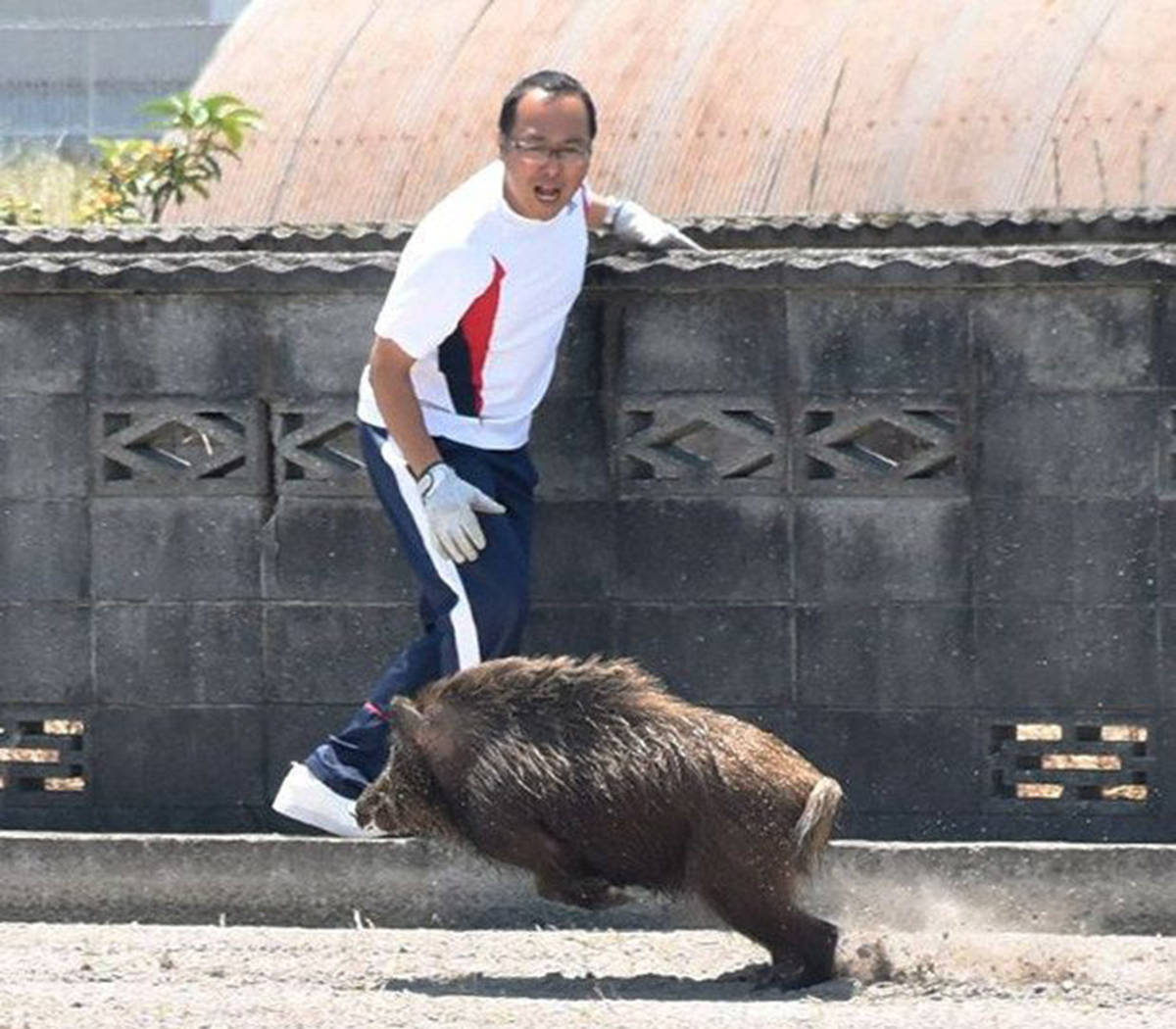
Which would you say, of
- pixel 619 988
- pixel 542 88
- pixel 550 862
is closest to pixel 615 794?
pixel 550 862

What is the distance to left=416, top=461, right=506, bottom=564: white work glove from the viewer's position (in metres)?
8.02

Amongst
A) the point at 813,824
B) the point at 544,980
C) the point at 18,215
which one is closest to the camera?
the point at 813,824

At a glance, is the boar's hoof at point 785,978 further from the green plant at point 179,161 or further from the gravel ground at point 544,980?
the green plant at point 179,161

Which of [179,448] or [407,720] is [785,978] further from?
[179,448]

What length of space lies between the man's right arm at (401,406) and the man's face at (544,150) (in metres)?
0.48

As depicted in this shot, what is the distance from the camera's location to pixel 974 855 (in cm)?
821

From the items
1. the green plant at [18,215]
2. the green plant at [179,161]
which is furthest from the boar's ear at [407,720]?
the green plant at [179,161]

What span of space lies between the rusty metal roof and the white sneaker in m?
9.27

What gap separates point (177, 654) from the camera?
8961 mm

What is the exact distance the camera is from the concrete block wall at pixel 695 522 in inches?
334

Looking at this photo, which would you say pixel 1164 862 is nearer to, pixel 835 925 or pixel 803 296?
pixel 835 925

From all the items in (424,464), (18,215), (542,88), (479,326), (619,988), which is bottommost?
(619,988)

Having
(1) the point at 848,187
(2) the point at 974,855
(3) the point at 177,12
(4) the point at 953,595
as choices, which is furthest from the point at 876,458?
(3) the point at 177,12

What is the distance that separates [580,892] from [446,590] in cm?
100
